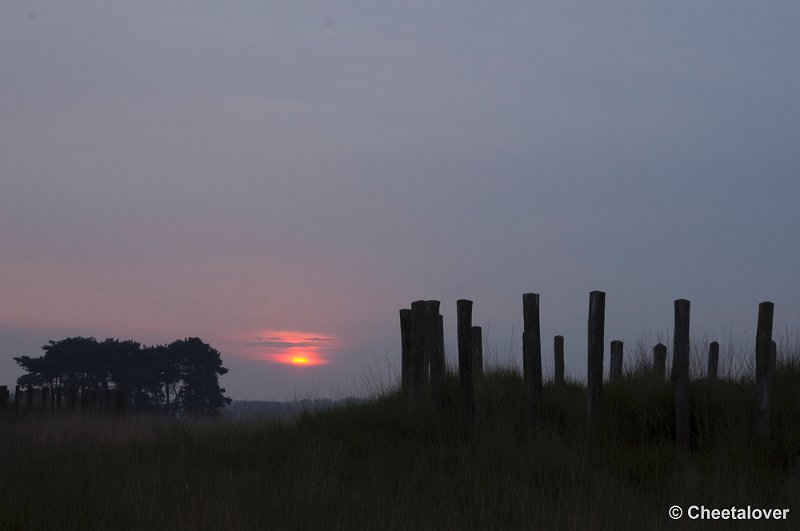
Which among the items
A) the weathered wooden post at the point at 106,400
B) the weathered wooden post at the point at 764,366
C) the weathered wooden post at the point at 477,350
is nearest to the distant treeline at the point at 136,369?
the weathered wooden post at the point at 106,400

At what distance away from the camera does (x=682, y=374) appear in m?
10.8

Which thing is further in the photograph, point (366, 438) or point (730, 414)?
point (366, 438)

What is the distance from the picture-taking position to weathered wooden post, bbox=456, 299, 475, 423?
38.5 ft

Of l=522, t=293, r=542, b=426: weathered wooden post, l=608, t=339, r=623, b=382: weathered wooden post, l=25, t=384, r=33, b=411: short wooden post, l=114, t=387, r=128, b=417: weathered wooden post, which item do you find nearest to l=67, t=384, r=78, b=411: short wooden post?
l=25, t=384, r=33, b=411: short wooden post

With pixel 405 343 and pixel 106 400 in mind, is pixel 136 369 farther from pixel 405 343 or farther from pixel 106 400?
pixel 405 343

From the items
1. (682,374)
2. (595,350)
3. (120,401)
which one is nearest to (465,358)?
(595,350)

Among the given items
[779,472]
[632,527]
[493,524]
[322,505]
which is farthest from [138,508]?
[779,472]

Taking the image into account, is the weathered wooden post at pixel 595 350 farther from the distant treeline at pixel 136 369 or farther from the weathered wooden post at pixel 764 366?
the distant treeline at pixel 136 369

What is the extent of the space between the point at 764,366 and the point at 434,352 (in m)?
4.33

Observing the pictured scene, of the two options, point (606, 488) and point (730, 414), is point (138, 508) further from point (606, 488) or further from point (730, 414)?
point (730, 414)

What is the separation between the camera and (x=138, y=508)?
7.48 m

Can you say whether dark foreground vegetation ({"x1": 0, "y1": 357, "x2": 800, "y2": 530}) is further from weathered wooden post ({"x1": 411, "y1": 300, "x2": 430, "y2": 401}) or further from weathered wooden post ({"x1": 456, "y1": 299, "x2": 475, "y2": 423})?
weathered wooden post ({"x1": 411, "y1": 300, "x2": 430, "y2": 401})

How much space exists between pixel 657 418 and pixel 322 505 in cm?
526

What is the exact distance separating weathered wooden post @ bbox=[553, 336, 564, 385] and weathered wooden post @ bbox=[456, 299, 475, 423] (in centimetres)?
276
